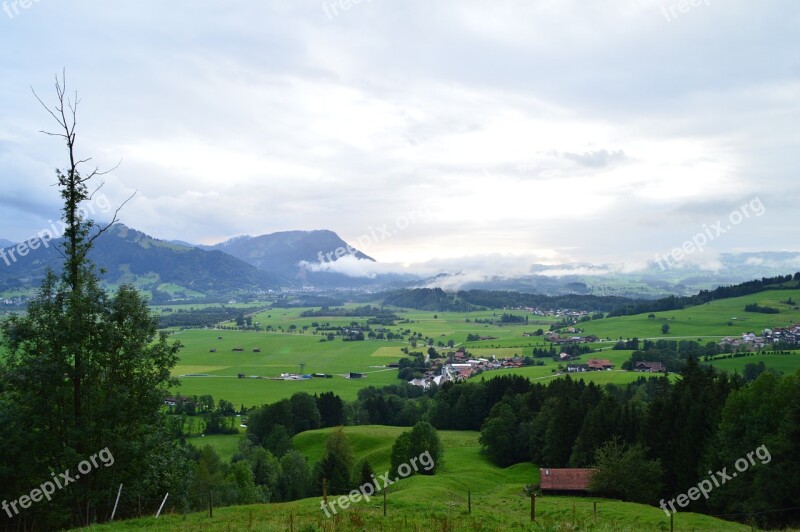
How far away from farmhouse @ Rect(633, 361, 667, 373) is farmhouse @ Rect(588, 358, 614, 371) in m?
6.22

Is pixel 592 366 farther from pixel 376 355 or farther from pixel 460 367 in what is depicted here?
pixel 376 355

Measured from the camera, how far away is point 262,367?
148500 millimetres

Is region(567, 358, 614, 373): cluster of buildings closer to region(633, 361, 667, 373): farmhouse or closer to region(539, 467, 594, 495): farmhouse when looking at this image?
region(633, 361, 667, 373): farmhouse

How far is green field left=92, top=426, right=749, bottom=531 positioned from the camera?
55.7 ft

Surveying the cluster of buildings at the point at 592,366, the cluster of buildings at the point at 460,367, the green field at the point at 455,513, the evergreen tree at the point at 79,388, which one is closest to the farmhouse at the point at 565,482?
the green field at the point at 455,513

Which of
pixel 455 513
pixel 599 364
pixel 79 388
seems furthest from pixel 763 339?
pixel 79 388

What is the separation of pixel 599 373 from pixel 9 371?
110 metres

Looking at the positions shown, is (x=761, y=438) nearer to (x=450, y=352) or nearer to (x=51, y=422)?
(x=51, y=422)

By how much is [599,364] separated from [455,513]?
10992 cm

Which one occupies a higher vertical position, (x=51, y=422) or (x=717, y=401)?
(x=51, y=422)

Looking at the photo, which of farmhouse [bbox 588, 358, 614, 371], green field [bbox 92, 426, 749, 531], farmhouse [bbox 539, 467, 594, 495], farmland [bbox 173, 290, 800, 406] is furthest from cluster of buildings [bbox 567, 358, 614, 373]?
farmhouse [bbox 539, 467, 594, 495]

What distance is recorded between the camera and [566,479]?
42188 mm

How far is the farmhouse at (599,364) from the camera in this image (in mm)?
117562

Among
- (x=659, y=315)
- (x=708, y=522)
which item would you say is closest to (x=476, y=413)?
(x=708, y=522)
